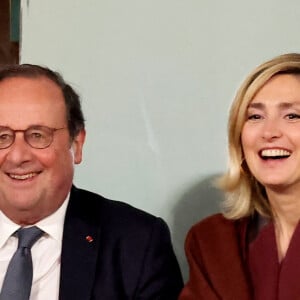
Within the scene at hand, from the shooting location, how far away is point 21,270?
1377mm

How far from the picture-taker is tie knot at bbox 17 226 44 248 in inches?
56.0

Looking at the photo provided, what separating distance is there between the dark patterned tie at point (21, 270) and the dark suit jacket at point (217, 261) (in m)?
0.34

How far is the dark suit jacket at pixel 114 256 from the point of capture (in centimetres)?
139

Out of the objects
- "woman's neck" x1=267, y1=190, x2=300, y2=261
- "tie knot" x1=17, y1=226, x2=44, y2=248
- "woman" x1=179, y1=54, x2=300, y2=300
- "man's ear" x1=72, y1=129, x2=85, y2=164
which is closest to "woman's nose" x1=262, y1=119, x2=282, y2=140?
"woman" x1=179, y1=54, x2=300, y2=300

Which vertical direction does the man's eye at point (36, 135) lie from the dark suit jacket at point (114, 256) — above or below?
above

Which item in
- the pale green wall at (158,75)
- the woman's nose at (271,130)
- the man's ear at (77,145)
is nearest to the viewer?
the woman's nose at (271,130)

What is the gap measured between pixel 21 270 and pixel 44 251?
0.08 m

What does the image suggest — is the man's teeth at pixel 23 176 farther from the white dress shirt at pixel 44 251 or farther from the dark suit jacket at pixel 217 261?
the dark suit jacket at pixel 217 261

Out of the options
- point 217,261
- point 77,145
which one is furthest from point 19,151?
point 217,261

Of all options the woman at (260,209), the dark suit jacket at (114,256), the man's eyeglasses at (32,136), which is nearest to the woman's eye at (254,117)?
the woman at (260,209)

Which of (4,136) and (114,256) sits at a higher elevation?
(4,136)

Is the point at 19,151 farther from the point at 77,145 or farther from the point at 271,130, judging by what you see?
the point at 271,130

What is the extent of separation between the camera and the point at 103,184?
6.19 feet

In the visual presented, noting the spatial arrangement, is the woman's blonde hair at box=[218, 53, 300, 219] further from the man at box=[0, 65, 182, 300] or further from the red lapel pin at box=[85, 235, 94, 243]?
the red lapel pin at box=[85, 235, 94, 243]
